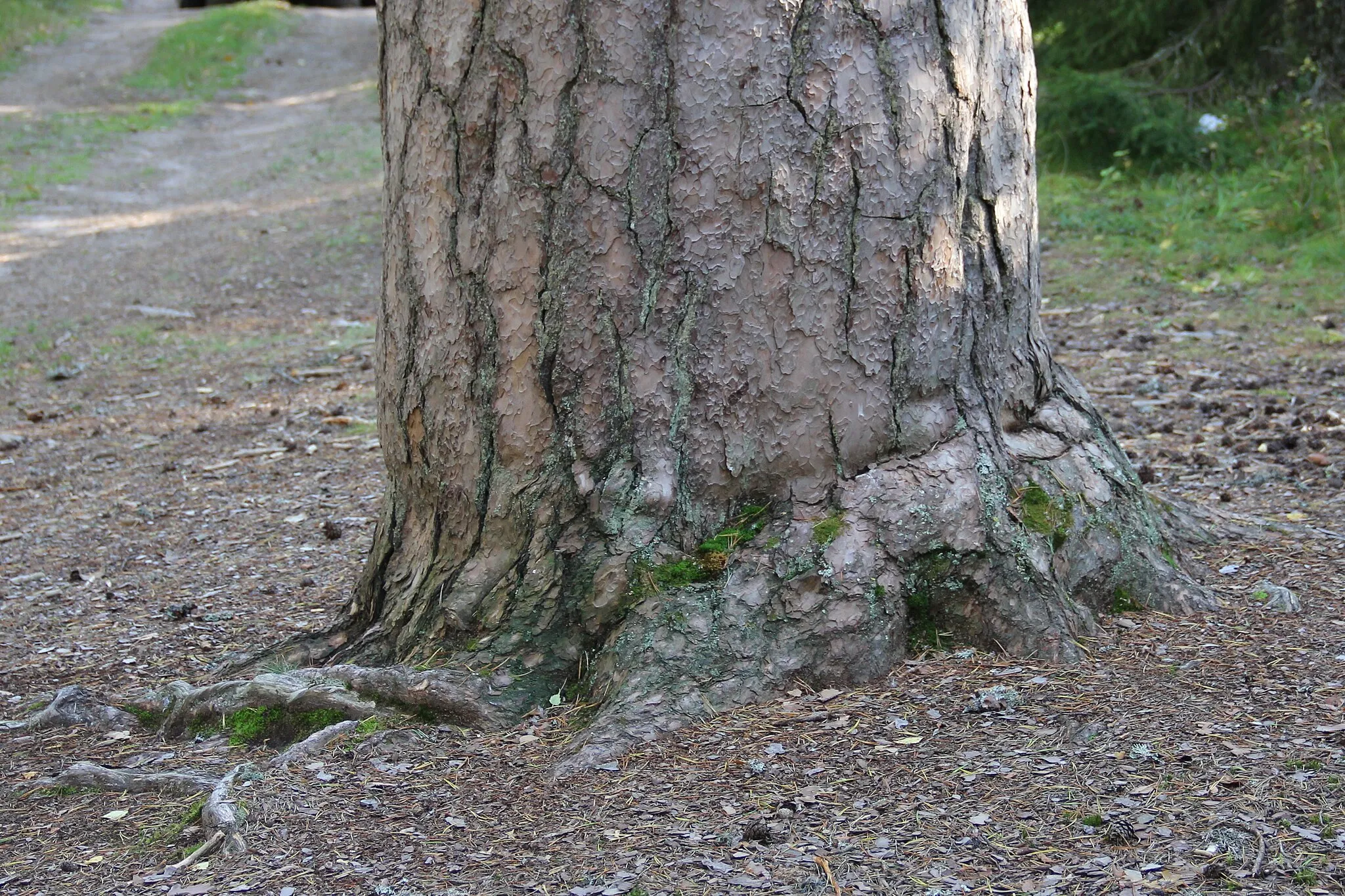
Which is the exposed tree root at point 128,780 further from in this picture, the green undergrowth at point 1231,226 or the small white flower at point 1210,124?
the small white flower at point 1210,124

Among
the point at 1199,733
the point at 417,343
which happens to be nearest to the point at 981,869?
the point at 1199,733

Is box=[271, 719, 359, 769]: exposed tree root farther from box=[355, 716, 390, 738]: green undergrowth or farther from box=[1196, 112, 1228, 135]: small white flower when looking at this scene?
box=[1196, 112, 1228, 135]: small white flower

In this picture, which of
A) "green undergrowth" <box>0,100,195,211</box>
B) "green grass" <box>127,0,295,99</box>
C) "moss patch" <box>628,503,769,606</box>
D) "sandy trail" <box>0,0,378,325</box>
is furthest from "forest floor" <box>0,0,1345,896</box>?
"green grass" <box>127,0,295,99</box>

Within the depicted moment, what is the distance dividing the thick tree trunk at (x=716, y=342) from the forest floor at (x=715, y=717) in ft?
0.62

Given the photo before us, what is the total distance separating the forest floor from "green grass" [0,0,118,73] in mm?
15676

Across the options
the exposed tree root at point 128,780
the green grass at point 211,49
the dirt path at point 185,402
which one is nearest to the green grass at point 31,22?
the green grass at point 211,49

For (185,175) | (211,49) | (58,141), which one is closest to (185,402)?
(185,175)

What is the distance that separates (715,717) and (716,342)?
2.65 feet

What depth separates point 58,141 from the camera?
50.3ft

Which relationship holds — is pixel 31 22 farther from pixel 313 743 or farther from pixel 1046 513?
pixel 1046 513

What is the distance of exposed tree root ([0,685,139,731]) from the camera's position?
118 inches

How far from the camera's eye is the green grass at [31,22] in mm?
20656

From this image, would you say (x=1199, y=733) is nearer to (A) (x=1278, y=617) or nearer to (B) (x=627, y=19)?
(A) (x=1278, y=617)

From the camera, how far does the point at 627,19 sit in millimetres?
2521
